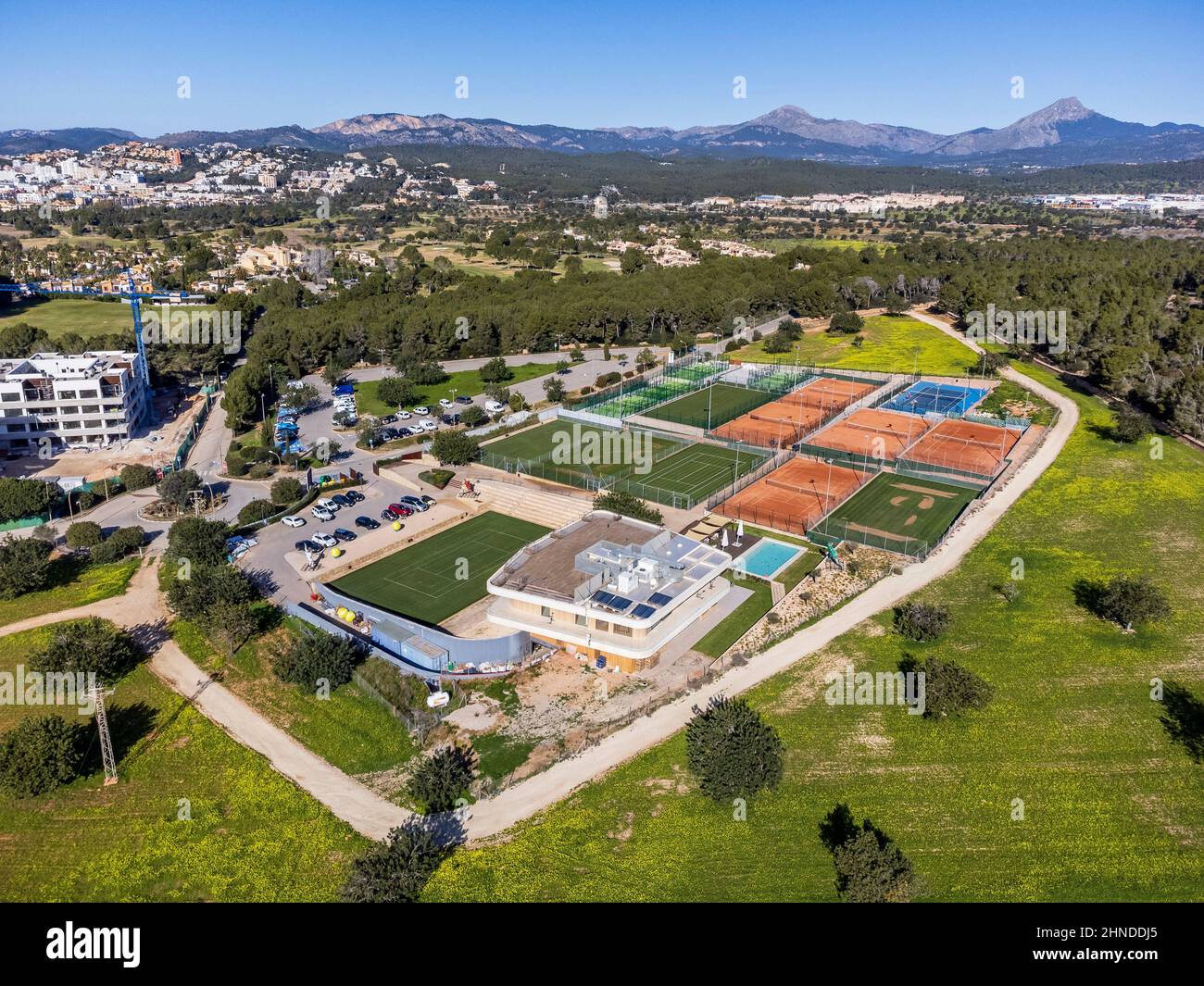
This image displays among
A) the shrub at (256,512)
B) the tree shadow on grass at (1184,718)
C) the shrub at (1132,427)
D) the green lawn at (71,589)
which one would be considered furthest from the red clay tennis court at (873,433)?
the green lawn at (71,589)

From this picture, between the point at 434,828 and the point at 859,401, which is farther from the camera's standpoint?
the point at 859,401

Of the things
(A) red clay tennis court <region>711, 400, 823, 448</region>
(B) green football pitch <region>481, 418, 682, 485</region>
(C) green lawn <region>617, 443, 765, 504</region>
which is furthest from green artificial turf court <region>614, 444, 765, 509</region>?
(A) red clay tennis court <region>711, 400, 823, 448</region>

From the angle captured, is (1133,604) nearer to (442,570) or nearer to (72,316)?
(442,570)

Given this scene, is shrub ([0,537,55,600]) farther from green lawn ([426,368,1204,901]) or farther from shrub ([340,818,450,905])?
green lawn ([426,368,1204,901])

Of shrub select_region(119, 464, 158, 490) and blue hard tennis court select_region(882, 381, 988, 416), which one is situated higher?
blue hard tennis court select_region(882, 381, 988, 416)

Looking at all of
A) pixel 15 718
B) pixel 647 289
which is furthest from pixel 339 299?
pixel 15 718

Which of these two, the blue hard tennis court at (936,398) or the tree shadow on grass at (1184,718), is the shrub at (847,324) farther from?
the tree shadow on grass at (1184,718)
